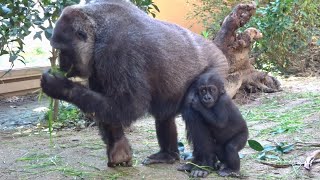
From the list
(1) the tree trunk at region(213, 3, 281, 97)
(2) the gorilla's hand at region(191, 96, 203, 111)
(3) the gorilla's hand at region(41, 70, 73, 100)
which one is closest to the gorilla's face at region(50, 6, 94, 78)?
(3) the gorilla's hand at region(41, 70, 73, 100)

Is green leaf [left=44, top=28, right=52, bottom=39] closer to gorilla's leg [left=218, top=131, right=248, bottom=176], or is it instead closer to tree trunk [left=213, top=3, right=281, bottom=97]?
gorilla's leg [left=218, top=131, right=248, bottom=176]

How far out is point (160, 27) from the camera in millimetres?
3725

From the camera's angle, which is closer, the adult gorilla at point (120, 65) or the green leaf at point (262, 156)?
the adult gorilla at point (120, 65)

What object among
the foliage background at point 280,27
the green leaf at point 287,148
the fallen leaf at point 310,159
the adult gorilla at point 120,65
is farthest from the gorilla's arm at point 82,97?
the foliage background at point 280,27

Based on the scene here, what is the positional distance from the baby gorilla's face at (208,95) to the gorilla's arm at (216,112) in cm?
4

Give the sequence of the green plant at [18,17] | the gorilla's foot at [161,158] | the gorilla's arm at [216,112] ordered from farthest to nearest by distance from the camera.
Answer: the green plant at [18,17] < the gorilla's foot at [161,158] < the gorilla's arm at [216,112]

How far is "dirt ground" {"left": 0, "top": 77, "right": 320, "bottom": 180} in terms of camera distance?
3633 millimetres

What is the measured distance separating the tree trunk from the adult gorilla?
2331 millimetres

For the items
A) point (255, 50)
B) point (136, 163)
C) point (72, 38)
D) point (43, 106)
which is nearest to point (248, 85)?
point (255, 50)

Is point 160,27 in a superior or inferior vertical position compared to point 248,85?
superior

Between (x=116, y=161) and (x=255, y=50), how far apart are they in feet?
18.6

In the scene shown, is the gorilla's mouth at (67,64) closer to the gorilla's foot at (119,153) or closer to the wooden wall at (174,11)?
the gorilla's foot at (119,153)

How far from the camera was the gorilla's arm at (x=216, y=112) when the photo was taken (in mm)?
3555

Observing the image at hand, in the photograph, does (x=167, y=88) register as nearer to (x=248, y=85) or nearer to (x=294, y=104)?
(x=294, y=104)
